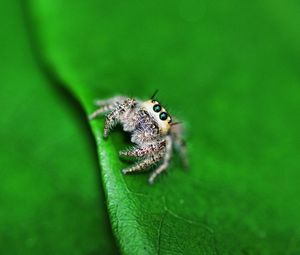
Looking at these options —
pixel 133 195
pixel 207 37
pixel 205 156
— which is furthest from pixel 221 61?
pixel 133 195

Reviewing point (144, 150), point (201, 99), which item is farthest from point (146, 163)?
point (201, 99)

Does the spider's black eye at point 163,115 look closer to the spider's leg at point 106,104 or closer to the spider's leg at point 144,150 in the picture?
the spider's leg at point 144,150

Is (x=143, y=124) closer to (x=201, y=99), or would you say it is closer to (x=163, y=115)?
(x=163, y=115)

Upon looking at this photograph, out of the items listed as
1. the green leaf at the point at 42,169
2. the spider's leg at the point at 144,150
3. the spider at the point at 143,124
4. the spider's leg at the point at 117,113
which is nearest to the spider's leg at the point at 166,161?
the spider at the point at 143,124

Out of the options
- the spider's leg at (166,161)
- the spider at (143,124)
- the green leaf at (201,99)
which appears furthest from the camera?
the spider's leg at (166,161)

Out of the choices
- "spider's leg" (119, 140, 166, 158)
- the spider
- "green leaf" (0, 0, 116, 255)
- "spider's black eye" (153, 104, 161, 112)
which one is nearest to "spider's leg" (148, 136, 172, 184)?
the spider

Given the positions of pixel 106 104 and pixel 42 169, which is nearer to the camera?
pixel 106 104
